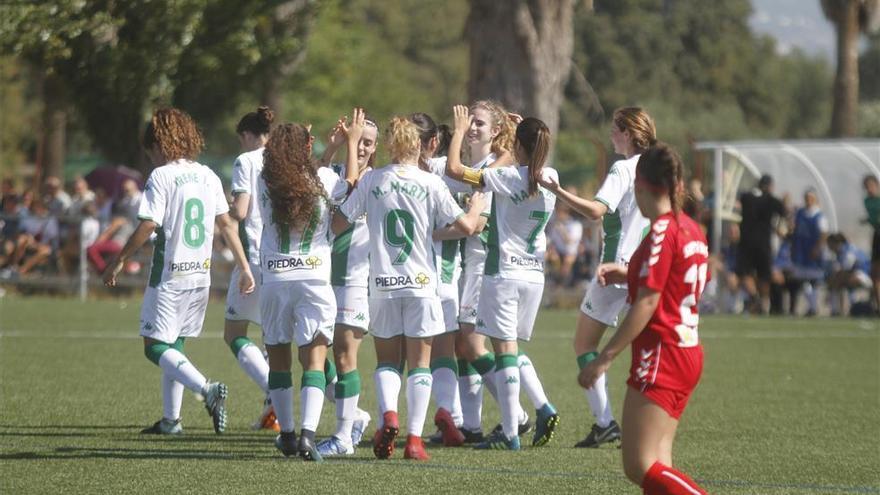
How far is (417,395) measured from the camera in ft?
30.1

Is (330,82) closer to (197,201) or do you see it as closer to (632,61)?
(632,61)

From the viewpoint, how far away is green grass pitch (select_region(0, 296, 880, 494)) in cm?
830

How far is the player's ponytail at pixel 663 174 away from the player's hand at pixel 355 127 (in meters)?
2.97

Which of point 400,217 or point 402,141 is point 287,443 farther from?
point 402,141

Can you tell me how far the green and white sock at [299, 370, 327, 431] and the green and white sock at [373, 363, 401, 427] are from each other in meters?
0.38

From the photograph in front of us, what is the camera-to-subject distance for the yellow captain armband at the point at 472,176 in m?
9.23

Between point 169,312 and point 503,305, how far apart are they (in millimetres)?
2196

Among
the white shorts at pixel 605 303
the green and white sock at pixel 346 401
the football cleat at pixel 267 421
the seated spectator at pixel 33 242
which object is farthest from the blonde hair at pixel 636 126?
the seated spectator at pixel 33 242

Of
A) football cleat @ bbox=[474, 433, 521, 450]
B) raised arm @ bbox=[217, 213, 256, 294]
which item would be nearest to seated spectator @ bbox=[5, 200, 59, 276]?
raised arm @ bbox=[217, 213, 256, 294]

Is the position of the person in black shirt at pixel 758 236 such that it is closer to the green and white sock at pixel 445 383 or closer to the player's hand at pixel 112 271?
the green and white sock at pixel 445 383

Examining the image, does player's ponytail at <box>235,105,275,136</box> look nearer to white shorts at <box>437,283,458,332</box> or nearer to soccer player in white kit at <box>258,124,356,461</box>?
soccer player in white kit at <box>258,124,356,461</box>

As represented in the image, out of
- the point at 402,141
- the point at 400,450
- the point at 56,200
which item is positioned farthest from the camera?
the point at 56,200

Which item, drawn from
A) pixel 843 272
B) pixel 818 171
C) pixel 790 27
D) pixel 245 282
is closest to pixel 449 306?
pixel 245 282

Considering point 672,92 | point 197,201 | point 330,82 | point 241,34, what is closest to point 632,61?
point 672,92
